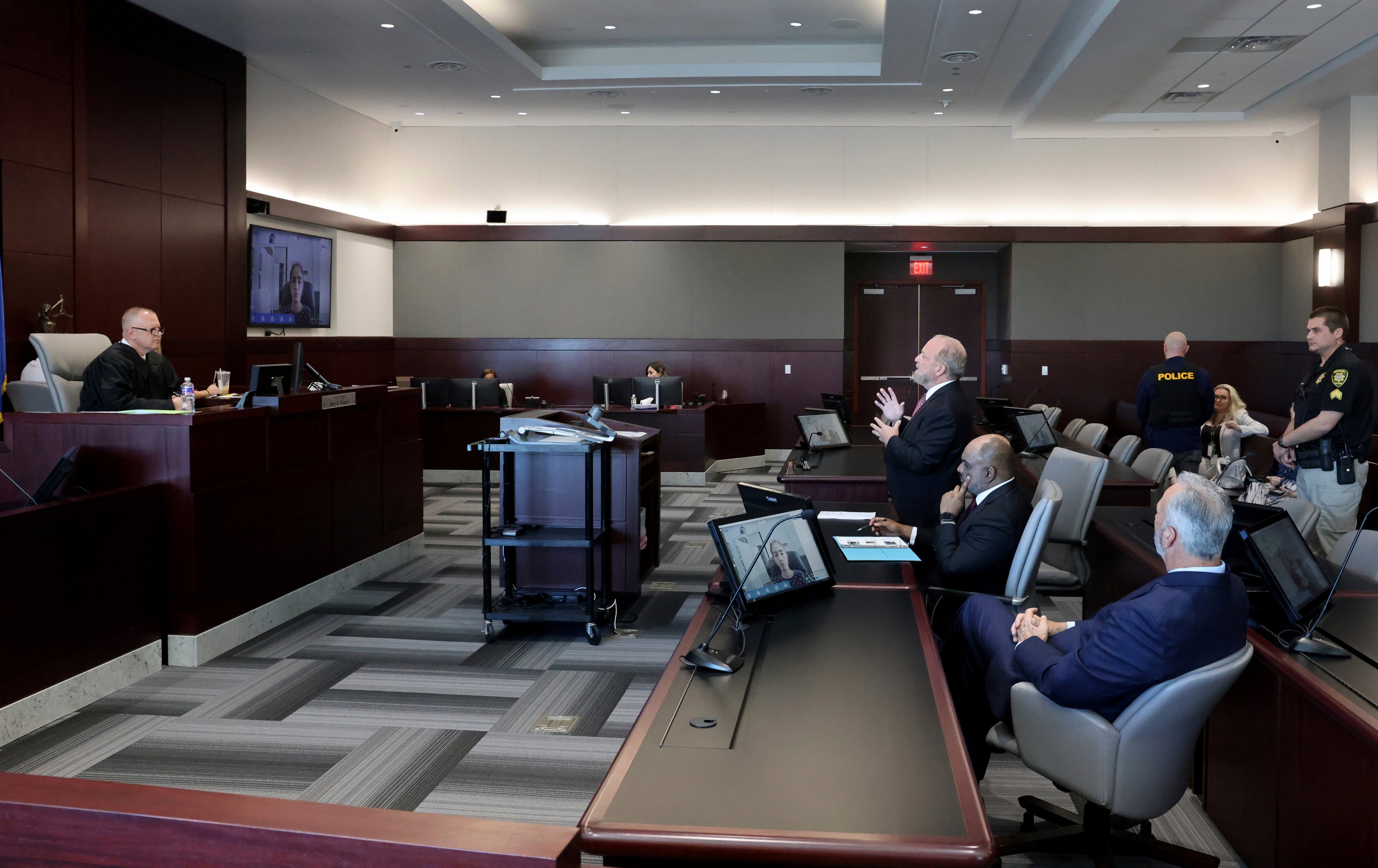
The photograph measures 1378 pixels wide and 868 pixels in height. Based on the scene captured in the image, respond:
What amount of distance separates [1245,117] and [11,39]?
12.0 metres

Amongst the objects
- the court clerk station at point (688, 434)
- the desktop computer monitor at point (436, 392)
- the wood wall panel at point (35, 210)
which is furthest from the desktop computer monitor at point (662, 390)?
the wood wall panel at point (35, 210)

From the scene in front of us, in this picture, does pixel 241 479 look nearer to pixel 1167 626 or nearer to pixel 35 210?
pixel 35 210

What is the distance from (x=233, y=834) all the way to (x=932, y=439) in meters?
3.94

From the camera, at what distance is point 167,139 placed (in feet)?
27.6

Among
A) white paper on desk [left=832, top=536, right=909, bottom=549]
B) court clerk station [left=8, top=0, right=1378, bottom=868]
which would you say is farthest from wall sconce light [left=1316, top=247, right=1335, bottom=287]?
white paper on desk [left=832, top=536, right=909, bottom=549]

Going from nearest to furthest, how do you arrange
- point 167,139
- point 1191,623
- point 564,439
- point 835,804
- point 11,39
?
point 835,804 < point 1191,623 < point 564,439 < point 11,39 < point 167,139

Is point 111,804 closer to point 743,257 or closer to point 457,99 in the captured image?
point 457,99

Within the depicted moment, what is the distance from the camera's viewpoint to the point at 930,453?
181 inches

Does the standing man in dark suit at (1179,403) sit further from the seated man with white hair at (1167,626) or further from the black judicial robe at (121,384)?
the black judicial robe at (121,384)

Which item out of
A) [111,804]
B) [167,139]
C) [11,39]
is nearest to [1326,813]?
[111,804]

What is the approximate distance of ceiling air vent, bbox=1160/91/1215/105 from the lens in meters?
10.7

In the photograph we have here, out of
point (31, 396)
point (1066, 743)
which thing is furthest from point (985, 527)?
point (31, 396)

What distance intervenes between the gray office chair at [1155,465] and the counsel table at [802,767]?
414 centimetres

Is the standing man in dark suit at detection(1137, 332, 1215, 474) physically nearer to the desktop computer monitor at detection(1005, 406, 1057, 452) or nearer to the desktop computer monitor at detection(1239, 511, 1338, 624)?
the desktop computer monitor at detection(1005, 406, 1057, 452)
